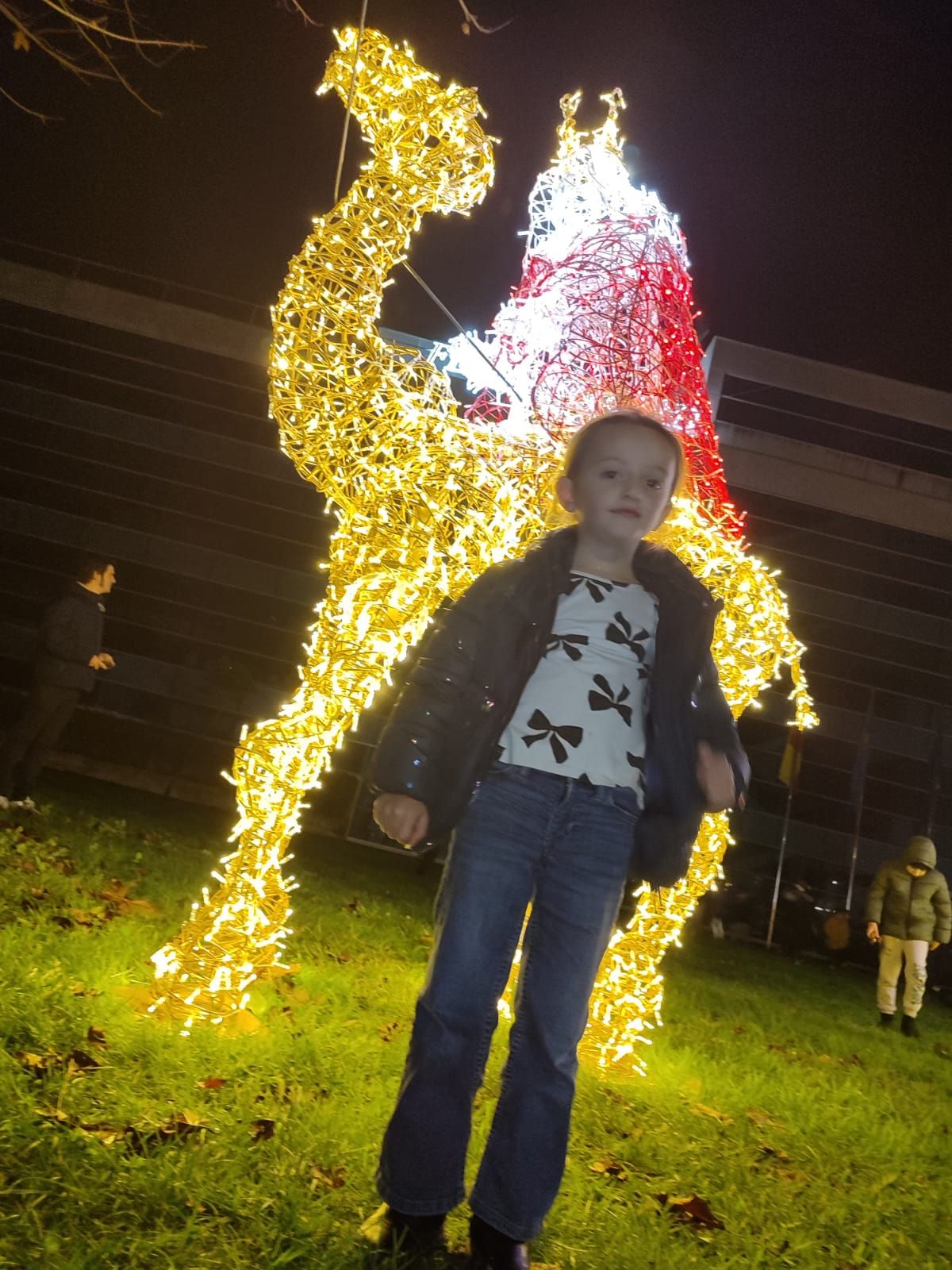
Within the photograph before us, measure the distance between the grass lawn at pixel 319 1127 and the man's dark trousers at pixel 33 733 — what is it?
3.93 ft

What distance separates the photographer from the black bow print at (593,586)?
2324 millimetres

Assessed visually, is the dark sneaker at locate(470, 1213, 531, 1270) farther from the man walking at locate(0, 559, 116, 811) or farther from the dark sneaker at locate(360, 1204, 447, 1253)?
the man walking at locate(0, 559, 116, 811)

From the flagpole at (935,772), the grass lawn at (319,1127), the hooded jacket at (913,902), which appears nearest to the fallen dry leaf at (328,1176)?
the grass lawn at (319,1127)

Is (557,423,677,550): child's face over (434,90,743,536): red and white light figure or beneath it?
beneath

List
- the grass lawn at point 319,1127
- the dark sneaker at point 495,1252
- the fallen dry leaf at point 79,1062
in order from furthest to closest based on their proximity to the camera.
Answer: the fallen dry leaf at point 79,1062, the grass lawn at point 319,1127, the dark sneaker at point 495,1252

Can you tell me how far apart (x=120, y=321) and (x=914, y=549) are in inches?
637

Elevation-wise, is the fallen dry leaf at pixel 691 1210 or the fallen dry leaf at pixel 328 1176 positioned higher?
the fallen dry leaf at pixel 328 1176

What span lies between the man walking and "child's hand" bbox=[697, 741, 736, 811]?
17.0 feet

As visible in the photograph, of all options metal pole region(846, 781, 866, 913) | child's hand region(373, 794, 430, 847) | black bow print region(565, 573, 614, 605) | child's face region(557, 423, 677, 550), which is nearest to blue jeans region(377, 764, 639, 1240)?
child's hand region(373, 794, 430, 847)

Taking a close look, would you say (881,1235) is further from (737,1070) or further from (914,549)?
(914,549)

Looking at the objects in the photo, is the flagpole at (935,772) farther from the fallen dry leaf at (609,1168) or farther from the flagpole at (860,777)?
the fallen dry leaf at (609,1168)

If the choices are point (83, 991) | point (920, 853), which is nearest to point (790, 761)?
point (920, 853)

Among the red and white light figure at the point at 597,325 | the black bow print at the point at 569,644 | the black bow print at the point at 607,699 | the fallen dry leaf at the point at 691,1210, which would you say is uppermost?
the red and white light figure at the point at 597,325

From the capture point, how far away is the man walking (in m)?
6.47
